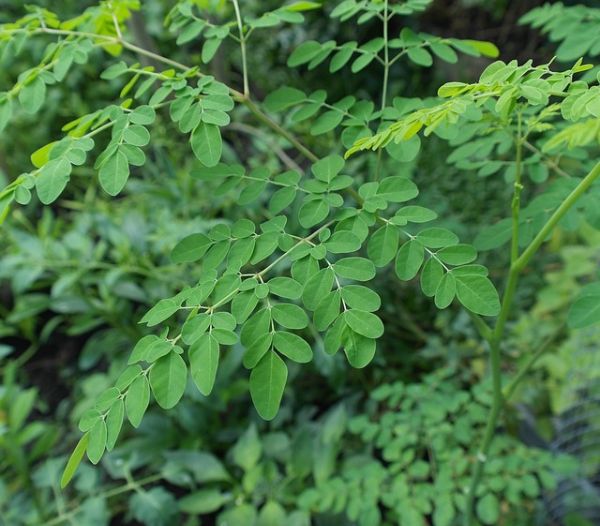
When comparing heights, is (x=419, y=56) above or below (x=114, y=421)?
above

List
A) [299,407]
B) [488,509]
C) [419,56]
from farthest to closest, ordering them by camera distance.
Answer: [299,407]
[488,509]
[419,56]

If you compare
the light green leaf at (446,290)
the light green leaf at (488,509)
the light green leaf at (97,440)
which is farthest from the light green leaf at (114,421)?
the light green leaf at (488,509)

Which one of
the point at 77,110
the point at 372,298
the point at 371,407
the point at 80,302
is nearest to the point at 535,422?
the point at 371,407

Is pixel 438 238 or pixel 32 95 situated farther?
pixel 32 95

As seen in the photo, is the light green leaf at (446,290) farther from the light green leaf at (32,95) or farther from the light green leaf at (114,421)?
the light green leaf at (32,95)

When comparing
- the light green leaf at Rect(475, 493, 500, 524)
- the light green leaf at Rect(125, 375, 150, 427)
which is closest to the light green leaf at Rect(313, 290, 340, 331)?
the light green leaf at Rect(125, 375, 150, 427)

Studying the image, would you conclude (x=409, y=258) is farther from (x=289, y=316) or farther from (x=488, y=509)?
(x=488, y=509)

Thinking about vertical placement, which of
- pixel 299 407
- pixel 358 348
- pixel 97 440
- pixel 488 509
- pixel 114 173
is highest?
pixel 114 173

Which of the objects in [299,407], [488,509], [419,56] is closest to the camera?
[419,56]

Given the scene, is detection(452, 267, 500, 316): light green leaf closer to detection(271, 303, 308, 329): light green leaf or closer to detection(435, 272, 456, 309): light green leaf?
detection(435, 272, 456, 309): light green leaf

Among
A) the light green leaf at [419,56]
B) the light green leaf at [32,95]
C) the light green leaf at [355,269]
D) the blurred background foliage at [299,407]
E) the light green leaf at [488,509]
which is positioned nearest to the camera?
the light green leaf at [355,269]

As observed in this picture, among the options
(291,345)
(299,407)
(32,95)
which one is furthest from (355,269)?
(299,407)

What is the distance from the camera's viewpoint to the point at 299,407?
2.13 meters

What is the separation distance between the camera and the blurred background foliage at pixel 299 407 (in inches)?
61.2
